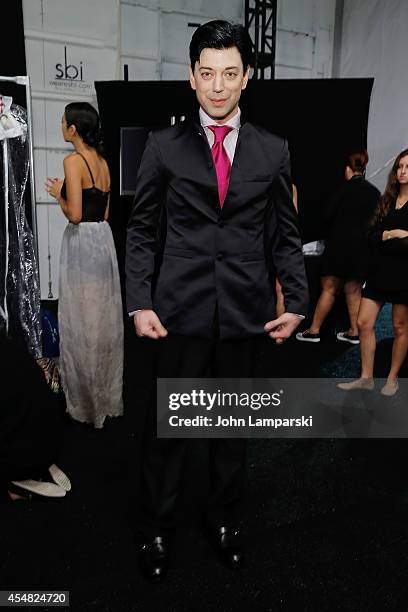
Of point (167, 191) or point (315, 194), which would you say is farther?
point (315, 194)

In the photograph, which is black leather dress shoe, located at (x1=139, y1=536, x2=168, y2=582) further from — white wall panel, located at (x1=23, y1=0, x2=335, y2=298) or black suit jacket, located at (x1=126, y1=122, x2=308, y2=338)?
white wall panel, located at (x1=23, y1=0, x2=335, y2=298)

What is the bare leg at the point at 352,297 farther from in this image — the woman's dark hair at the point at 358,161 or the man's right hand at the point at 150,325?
the man's right hand at the point at 150,325

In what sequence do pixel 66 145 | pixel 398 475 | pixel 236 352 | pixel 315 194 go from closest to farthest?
pixel 236 352 → pixel 398 475 → pixel 315 194 → pixel 66 145

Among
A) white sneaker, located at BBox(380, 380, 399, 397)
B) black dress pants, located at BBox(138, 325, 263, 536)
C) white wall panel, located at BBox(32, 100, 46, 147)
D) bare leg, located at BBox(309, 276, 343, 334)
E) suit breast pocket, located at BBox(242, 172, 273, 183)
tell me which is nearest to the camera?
suit breast pocket, located at BBox(242, 172, 273, 183)

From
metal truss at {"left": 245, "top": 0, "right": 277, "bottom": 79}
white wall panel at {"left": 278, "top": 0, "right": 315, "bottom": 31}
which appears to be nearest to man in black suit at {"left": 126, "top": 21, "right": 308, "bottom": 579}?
metal truss at {"left": 245, "top": 0, "right": 277, "bottom": 79}

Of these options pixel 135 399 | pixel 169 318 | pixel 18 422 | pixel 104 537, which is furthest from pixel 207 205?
pixel 135 399

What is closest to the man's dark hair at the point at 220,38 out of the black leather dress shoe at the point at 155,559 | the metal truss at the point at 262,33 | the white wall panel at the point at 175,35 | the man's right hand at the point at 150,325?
the man's right hand at the point at 150,325

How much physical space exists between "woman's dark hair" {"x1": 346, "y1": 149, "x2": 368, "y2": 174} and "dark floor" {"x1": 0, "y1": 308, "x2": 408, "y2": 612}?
214cm

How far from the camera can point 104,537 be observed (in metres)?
1.88

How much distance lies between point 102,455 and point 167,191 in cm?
141

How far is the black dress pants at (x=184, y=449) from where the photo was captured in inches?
63.4

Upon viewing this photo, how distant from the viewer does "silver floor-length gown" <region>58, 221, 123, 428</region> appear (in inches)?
101

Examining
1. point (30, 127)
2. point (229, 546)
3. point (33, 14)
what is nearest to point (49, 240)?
point (33, 14)

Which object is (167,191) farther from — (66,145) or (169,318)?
(66,145)
